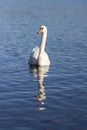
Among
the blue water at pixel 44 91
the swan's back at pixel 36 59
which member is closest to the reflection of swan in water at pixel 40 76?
the blue water at pixel 44 91

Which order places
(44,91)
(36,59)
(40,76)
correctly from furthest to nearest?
1. (36,59)
2. (40,76)
3. (44,91)

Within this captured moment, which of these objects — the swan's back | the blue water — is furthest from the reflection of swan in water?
the swan's back

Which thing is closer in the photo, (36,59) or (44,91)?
(44,91)

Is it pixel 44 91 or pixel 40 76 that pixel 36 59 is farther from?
pixel 44 91

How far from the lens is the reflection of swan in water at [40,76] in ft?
56.4

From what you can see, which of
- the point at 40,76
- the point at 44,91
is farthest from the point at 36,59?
the point at 44,91

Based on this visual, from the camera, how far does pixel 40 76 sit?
2212 centimetres

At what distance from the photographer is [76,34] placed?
144ft

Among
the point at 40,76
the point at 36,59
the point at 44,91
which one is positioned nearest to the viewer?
the point at 44,91

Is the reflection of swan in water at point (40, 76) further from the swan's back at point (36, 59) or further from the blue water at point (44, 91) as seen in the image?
the swan's back at point (36, 59)

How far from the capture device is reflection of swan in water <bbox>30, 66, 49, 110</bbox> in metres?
17.2

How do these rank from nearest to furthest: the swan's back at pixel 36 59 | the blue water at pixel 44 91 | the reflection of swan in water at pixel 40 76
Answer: the blue water at pixel 44 91 < the reflection of swan in water at pixel 40 76 < the swan's back at pixel 36 59

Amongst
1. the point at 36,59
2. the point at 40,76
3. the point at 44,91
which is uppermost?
the point at 36,59

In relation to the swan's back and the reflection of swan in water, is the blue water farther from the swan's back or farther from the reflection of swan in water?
the swan's back
